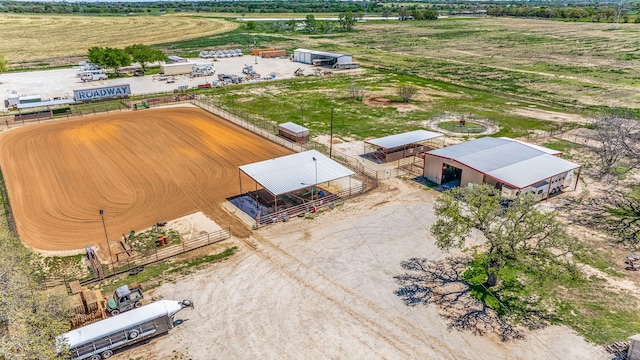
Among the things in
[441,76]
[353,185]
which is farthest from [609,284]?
[441,76]

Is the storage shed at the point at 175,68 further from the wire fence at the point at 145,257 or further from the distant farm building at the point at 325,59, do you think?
the wire fence at the point at 145,257

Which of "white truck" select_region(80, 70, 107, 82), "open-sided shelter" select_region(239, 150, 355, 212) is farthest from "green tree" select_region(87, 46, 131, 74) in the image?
"open-sided shelter" select_region(239, 150, 355, 212)

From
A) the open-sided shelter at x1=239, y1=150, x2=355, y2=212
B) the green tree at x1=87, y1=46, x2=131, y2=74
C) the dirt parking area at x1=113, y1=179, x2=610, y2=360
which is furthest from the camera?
the green tree at x1=87, y1=46, x2=131, y2=74

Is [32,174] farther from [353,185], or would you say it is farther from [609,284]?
[609,284]

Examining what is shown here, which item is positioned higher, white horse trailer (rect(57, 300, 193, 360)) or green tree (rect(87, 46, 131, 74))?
green tree (rect(87, 46, 131, 74))

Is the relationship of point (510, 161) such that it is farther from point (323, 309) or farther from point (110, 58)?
→ point (110, 58)

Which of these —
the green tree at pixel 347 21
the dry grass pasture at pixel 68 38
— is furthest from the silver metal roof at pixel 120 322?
the green tree at pixel 347 21

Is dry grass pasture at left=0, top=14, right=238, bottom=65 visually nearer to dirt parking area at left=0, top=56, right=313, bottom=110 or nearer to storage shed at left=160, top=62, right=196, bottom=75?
dirt parking area at left=0, top=56, right=313, bottom=110

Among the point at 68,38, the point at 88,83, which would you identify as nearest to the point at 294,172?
the point at 88,83
